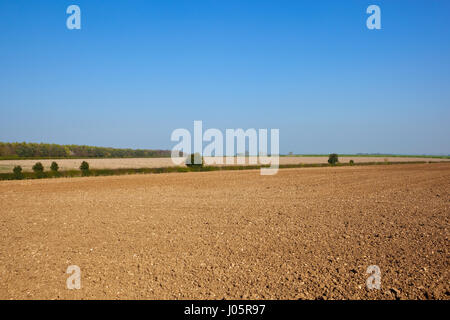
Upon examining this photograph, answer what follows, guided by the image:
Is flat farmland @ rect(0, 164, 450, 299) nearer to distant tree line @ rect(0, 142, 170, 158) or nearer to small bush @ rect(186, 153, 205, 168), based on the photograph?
small bush @ rect(186, 153, 205, 168)

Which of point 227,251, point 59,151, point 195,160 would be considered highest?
point 59,151

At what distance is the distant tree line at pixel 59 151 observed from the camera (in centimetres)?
6625

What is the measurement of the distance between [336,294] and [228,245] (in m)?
2.98

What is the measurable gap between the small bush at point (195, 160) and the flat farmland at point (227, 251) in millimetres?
29885

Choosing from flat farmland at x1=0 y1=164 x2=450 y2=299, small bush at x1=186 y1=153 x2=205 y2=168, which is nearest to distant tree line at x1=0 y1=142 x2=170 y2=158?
small bush at x1=186 y1=153 x2=205 y2=168

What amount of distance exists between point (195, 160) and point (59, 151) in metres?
51.2

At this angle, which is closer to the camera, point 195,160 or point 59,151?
point 195,160

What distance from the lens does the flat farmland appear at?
502 centimetres

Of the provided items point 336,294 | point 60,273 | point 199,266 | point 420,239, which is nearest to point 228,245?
point 199,266

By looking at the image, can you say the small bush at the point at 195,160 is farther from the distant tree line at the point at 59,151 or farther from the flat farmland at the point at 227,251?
the distant tree line at the point at 59,151

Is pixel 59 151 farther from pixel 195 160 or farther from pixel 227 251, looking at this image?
pixel 227 251

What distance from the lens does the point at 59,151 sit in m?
77.6

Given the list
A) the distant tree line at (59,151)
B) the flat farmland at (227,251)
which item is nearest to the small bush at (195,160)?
the flat farmland at (227,251)

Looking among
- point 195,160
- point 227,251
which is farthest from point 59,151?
point 227,251
